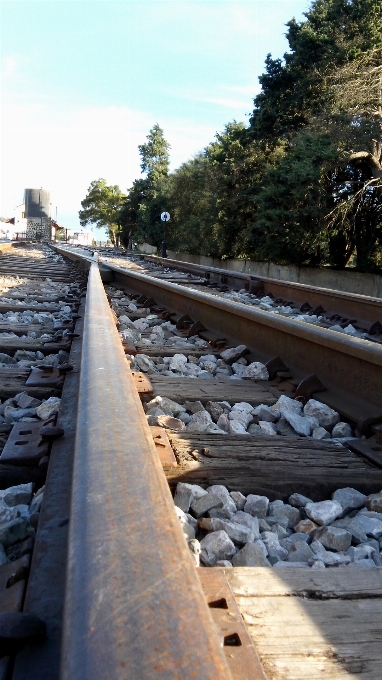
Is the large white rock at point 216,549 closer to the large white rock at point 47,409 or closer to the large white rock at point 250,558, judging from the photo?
the large white rock at point 250,558

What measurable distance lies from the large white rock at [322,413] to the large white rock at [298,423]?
0.10m

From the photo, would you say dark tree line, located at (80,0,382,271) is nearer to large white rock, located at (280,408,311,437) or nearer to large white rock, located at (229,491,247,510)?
large white rock, located at (280,408,311,437)

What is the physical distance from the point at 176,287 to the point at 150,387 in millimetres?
3185

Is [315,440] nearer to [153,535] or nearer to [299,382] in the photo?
[299,382]

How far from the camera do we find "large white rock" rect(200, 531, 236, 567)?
1412mm

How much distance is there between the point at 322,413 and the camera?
2488 mm

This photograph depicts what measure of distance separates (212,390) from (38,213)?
82.7 m

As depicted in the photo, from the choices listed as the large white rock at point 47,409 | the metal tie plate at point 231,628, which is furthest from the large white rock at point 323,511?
the large white rock at point 47,409

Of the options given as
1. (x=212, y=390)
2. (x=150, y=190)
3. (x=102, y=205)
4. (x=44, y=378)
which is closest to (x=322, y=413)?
(x=212, y=390)

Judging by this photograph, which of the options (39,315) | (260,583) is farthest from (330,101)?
(260,583)

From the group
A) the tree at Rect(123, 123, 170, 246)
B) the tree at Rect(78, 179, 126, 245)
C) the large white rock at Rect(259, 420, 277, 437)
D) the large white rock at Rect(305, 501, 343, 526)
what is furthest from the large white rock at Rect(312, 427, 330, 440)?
the tree at Rect(78, 179, 126, 245)

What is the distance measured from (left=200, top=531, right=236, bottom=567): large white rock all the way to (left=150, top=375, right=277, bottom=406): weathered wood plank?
4.08 ft

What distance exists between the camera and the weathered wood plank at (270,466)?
5.84 feet

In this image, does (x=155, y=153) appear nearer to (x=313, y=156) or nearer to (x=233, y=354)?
(x=313, y=156)
